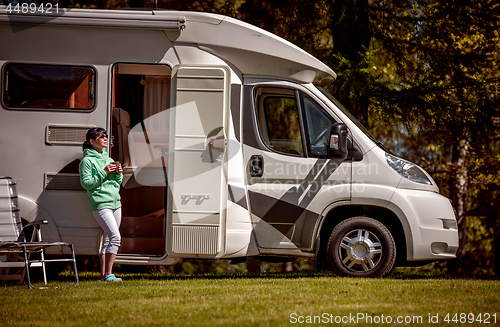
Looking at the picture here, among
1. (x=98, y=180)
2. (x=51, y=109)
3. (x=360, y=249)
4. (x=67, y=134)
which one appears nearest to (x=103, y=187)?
(x=98, y=180)

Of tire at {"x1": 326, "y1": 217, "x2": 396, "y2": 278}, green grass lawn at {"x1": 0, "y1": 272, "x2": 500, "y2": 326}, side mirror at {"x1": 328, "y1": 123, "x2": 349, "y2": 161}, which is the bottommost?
green grass lawn at {"x1": 0, "y1": 272, "x2": 500, "y2": 326}

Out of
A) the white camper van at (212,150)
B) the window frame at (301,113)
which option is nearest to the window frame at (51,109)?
the white camper van at (212,150)

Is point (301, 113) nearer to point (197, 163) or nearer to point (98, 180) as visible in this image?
point (197, 163)

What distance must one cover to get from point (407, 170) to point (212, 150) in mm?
2383

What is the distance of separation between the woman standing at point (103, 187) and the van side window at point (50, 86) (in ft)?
1.75

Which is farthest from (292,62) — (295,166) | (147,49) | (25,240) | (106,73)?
(25,240)

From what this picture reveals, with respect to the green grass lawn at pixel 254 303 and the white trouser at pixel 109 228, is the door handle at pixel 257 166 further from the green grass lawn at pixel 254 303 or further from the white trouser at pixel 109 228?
the white trouser at pixel 109 228

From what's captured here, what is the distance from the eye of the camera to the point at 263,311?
5.08 metres

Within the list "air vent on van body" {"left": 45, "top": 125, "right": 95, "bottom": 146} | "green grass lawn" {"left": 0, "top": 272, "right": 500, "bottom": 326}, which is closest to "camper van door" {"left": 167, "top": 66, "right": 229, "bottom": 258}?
"green grass lawn" {"left": 0, "top": 272, "right": 500, "bottom": 326}

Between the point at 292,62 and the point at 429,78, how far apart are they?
155 inches

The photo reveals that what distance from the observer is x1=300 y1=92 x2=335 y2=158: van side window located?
23.3ft

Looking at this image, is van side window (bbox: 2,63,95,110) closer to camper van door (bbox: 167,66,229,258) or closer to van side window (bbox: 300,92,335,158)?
camper van door (bbox: 167,66,229,258)

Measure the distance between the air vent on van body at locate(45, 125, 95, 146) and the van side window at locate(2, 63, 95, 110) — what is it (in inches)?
9.5

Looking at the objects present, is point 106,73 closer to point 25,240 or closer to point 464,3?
point 25,240
